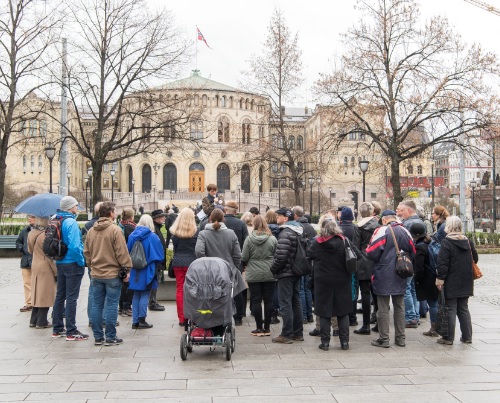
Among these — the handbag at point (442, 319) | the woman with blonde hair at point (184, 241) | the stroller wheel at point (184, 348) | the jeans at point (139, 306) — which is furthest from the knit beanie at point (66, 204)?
the handbag at point (442, 319)

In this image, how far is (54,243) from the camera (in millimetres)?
9055

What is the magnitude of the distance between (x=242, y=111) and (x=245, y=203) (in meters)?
19.3

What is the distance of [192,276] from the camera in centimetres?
789

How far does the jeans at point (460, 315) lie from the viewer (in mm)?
8859

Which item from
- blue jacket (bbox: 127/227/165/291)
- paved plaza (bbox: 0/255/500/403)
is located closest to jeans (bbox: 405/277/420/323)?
paved plaza (bbox: 0/255/500/403)

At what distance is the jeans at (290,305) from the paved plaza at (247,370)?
0.71 ft

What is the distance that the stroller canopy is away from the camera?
7820mm

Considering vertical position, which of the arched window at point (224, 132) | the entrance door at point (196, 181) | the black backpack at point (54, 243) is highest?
the arched window at point (224, 132)

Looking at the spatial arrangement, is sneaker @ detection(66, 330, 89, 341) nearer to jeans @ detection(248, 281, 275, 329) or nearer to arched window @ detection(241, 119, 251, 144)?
jeans @ detection(248, 281, 275, 329)

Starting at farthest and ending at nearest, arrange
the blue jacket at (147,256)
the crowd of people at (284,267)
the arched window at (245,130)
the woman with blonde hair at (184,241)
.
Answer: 1. the arched window at (245,130)
2. the blue jacket at (147,256)
3. the woman with blonde hair at (184,241)
4. the crowd of people at (284,267)

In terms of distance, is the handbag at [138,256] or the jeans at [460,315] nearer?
the jeans at [460,315]

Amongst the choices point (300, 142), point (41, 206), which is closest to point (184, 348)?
point (41, 206)

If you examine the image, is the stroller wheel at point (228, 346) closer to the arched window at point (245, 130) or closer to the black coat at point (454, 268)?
the black coat at point (454, 268)

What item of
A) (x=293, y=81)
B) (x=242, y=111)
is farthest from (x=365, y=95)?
(x=242, y=111)
